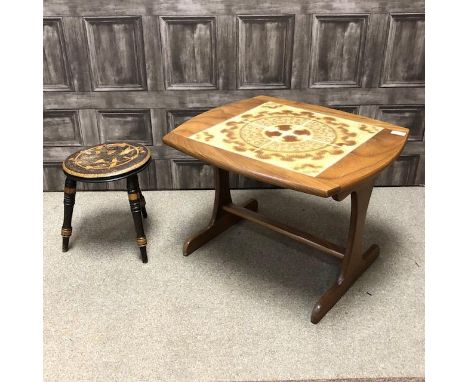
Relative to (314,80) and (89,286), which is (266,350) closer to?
(89,286)

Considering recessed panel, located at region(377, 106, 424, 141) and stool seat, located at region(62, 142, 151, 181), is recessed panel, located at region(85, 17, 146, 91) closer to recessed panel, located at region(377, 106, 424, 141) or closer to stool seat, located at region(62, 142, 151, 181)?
stool seat, located at region(62, 142, 151, 181)

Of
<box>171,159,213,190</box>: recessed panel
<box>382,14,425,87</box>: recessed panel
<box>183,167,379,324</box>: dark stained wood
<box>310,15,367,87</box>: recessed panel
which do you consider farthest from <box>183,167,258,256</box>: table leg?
<box>382,14,425,87</box>: recessed panel

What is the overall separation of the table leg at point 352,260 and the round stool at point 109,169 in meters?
0.94

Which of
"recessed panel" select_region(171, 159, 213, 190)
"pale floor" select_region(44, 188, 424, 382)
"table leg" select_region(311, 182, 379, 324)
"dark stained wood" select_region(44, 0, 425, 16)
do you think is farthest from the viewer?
"recessed panel" select_region(171, 159, 213, 190)

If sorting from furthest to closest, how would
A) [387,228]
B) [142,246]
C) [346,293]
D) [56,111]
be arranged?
[56,111], [387,228], [142,246], [346,293]

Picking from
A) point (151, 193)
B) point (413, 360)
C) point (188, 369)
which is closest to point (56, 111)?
point (151, 193)

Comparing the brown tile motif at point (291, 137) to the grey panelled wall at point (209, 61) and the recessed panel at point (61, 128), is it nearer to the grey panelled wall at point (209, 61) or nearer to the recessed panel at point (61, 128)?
the grey panelled wall at point (209, 61)

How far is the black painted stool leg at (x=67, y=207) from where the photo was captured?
2281mm

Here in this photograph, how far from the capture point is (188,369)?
5.86ft

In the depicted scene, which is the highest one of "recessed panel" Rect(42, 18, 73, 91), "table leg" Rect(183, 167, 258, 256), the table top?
"recessed panel" Rect(42, 18, 73, 91)

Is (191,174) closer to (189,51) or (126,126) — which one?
(126,126)

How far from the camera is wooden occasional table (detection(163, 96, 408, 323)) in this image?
1718 millimetres

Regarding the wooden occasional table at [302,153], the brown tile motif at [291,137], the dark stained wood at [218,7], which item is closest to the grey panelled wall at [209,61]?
the dark stained wood at [218,7]

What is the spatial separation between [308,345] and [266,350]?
179 mm
